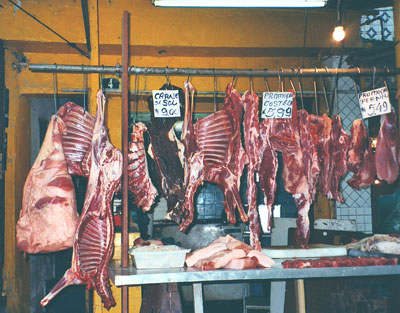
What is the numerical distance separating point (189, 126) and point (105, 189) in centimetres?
126

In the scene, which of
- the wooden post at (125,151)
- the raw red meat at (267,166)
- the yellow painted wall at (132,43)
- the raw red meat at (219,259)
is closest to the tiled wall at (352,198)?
the yellow painted wall at (132,43)

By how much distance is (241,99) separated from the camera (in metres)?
5.71

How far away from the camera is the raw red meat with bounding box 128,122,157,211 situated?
5.56m

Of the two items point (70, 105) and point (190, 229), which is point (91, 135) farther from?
point (190, 229)

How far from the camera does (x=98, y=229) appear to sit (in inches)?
196

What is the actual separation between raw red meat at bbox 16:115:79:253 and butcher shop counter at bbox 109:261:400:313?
804mm

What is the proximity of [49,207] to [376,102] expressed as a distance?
3.90 metres

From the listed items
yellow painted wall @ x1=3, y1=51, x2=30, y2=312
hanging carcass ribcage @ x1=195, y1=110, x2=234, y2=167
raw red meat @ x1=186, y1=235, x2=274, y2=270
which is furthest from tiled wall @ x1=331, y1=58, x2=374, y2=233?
yellow painted wall @ x1=3, y1=51, x2=30, y2=312

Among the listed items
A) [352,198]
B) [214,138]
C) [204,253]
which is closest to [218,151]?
[214,138]

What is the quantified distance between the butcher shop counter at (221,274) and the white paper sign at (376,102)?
1852 millimetres

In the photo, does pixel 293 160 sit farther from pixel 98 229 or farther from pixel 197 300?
pixel 98 229

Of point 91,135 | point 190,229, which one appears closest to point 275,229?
point 190,229

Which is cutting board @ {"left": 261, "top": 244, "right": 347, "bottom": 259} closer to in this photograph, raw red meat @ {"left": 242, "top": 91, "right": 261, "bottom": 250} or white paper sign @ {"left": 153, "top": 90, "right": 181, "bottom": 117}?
raw red meat @ {"left": 242, "top": 91, "right": 261, "bottom": 250}

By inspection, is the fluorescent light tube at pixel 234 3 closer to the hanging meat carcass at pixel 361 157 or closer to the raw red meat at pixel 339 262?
the hanging meat carcass at pixel 361 157
